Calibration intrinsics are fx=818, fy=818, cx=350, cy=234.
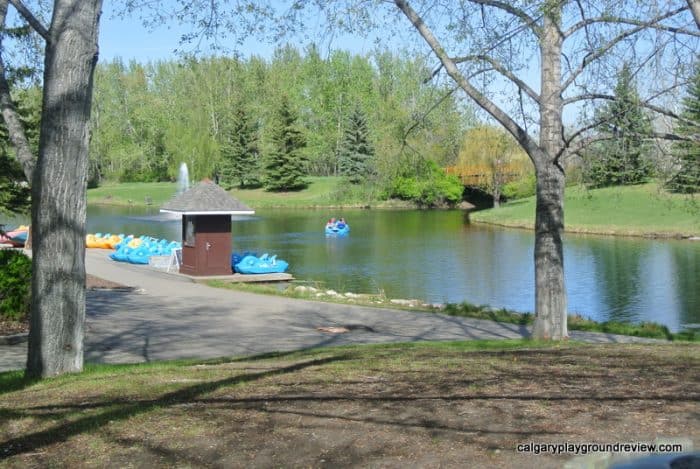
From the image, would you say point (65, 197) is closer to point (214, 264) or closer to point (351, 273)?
point (214, 264)

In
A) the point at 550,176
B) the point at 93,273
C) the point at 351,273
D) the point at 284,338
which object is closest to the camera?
the point at 550,176

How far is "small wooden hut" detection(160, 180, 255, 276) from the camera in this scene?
987 inches

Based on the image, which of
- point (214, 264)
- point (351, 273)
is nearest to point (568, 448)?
point (214, 264)

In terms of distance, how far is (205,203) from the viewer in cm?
2517

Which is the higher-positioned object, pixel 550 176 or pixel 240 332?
pixel 550 176

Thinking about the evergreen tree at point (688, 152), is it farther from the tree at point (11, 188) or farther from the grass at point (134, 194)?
the grass at point (134, 194)

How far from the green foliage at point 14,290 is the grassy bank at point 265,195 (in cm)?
5185

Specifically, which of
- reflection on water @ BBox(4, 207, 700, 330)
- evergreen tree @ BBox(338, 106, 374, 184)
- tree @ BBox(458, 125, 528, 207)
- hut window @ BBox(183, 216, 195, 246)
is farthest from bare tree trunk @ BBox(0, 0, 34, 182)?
evergreen tree @ BBox(338, 106, 374, 184)

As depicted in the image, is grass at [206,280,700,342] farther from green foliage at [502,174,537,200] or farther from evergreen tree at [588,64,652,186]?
green foliage at [502,174,537,200]

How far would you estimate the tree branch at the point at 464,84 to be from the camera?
12094 mm

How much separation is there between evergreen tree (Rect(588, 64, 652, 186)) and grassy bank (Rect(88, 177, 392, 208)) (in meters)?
54.0

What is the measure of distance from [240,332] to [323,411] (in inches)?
349

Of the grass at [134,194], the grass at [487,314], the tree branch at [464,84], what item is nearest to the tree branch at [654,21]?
the tree branch at [464,84]

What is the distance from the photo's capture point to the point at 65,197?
853cm
